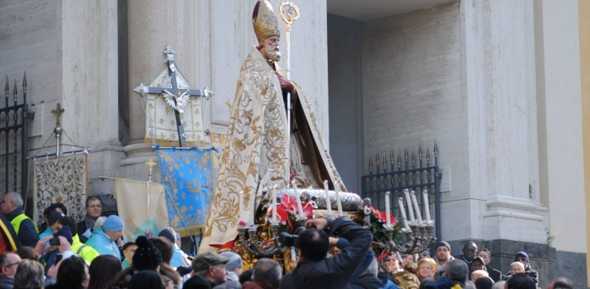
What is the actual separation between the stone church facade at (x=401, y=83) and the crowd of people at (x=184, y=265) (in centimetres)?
397

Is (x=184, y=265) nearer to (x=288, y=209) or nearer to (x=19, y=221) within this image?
(x=288, y=209)

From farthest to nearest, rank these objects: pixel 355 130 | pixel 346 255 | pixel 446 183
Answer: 1. pixel 355 130
2. pixel 446 183
3. pixel 346 255

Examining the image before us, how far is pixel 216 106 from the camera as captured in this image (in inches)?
768

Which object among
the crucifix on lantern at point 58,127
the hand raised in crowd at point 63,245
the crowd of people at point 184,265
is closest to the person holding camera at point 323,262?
the crowd of people at point 184,265

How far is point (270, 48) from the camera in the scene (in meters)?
16.1

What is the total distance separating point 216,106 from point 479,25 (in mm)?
5639

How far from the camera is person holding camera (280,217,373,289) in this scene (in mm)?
11023

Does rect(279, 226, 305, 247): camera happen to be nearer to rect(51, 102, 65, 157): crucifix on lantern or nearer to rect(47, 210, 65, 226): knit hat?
rect(47, 210, 65, 226): knit hat

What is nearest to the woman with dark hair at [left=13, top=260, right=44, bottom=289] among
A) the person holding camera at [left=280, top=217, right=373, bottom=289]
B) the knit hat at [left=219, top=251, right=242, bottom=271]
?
the person holding camera at [left=280, top=217, right=373, bottom=289]

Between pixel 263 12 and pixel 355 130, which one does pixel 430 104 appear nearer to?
pixel 355 130

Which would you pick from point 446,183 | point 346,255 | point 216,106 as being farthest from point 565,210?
point 346,255

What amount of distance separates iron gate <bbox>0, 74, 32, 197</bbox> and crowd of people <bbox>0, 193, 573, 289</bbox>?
3.87m

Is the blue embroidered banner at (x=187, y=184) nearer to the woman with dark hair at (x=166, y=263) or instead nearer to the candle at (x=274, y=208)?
the candle at (x=274, y=208)

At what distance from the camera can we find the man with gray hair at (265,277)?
11.3m
